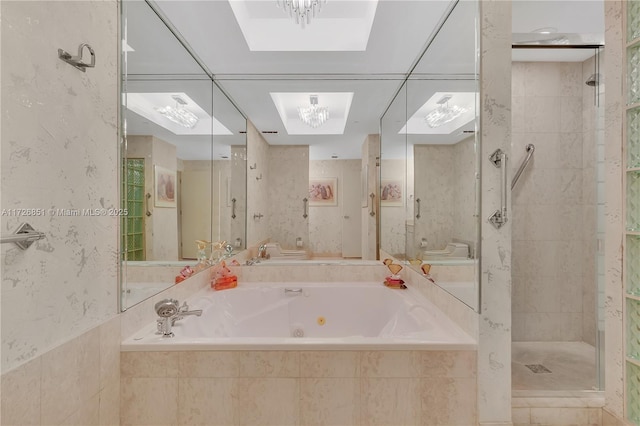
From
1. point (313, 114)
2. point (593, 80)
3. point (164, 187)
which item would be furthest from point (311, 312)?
point (593, 80)

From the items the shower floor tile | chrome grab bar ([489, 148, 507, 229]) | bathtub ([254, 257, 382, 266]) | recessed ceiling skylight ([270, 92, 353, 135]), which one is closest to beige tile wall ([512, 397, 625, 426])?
the shower floor tile

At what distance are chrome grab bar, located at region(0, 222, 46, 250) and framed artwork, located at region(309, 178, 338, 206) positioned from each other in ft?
A: 5.97

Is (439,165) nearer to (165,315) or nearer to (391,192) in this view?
(391,192)

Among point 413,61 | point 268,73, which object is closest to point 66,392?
point 268,73

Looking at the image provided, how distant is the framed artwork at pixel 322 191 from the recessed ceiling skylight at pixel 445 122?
71 centimetres

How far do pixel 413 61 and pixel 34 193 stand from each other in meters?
2.27

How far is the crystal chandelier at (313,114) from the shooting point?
8.71ft

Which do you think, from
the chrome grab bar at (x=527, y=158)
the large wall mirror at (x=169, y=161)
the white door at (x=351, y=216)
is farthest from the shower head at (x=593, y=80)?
the large wall mirror at (x=169, y=161)

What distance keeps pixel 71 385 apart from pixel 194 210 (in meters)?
1.18

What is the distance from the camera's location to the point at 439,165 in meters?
1.86

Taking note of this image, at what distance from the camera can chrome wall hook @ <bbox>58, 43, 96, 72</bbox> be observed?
96 centimetres

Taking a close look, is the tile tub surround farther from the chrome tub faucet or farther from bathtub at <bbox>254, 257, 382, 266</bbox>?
bathtub at <bbox>254, 257, 382, 266</bbox>

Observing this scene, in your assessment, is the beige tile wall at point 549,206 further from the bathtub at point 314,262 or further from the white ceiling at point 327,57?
the bathtub at point 314,262

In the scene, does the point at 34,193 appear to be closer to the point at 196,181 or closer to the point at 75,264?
the point at 75,264
